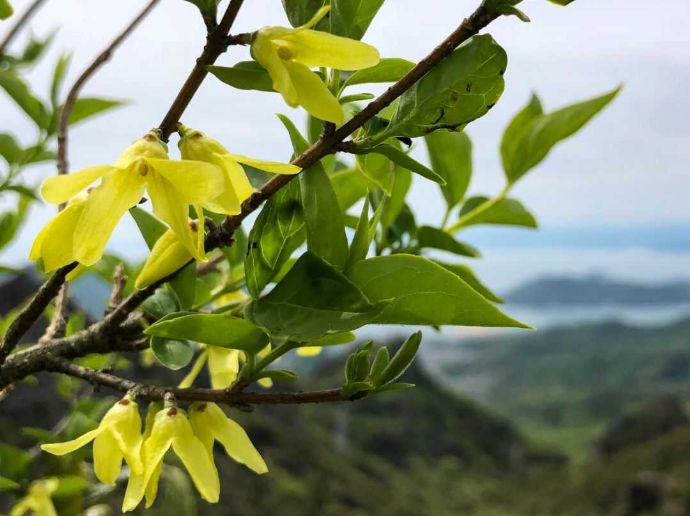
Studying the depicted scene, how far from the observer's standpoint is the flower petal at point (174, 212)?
40cm

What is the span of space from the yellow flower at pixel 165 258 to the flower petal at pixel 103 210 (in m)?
0.05

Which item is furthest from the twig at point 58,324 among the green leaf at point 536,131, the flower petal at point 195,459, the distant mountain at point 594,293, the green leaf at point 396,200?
the distant mountain at point 594,293

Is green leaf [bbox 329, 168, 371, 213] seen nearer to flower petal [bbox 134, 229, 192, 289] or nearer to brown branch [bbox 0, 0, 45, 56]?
flower petal [bbox 134, 229, 192, 289]

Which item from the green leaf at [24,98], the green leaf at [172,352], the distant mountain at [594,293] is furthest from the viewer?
the distant mountain at [594,293]

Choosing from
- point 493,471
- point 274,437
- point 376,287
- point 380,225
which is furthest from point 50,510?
point 493,471

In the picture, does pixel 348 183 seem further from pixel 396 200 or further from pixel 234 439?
pixel 234 439

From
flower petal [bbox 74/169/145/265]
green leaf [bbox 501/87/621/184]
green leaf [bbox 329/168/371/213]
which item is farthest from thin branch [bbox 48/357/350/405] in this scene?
green leaf [bbox 501/87/621/184]

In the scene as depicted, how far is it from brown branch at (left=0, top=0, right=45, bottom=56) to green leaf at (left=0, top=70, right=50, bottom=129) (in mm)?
28

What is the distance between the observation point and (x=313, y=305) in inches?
16.0

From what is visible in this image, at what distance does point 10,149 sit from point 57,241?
56 centimetres

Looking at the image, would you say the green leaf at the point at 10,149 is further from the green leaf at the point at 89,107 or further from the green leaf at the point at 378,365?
the green leaf at the point at 378,365

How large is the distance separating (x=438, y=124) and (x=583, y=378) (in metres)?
34.1

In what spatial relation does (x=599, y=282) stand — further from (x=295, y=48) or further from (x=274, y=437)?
(x=295, y=48)

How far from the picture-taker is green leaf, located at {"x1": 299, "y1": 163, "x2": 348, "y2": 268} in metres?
0.42
